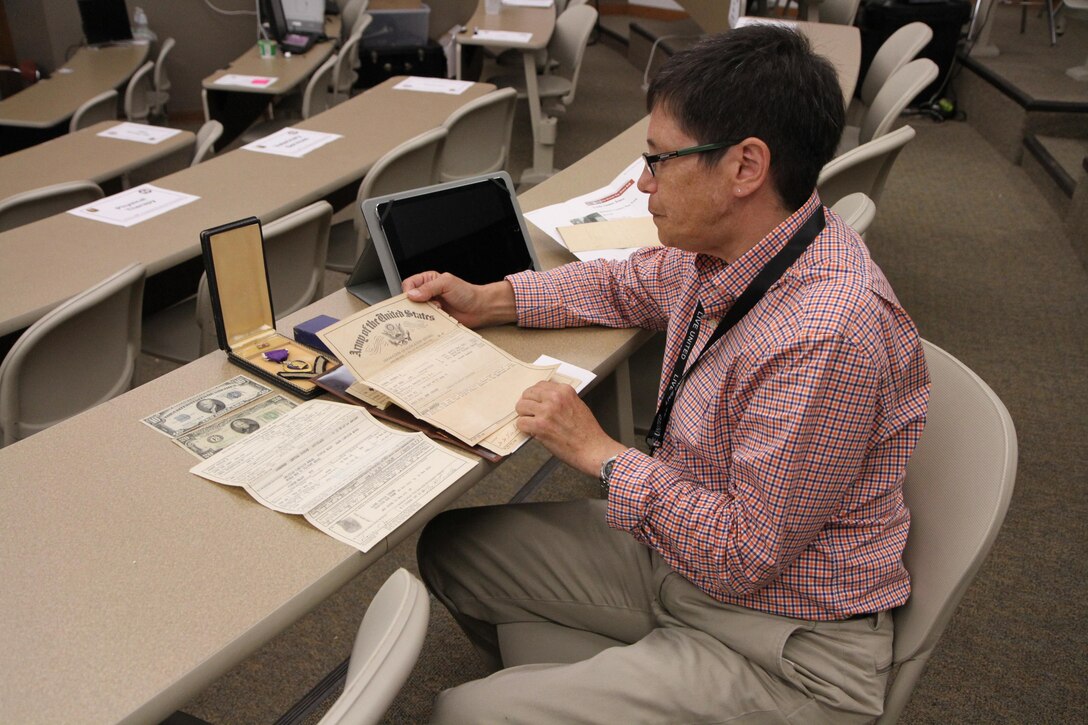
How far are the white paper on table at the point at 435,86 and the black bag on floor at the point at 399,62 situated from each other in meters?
1.78

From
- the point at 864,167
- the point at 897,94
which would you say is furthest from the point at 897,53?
the point at 864,167

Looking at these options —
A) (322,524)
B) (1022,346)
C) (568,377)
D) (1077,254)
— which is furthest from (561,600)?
(1077,254)

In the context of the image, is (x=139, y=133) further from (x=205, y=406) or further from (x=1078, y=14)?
(x=1078, y=14)

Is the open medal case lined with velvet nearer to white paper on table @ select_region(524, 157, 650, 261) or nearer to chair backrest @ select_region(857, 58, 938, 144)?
white paper on table @ select_region(524, 157, 650, 261)

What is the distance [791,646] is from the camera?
43.9 inches

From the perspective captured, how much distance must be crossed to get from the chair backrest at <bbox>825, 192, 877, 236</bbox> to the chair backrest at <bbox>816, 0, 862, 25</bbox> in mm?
3820

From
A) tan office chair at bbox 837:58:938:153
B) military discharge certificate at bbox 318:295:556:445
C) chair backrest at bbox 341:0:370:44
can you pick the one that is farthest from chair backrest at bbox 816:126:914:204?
chair backrest at bbox 341:0:370:44

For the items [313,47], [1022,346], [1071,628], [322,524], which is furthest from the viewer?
[313,47]

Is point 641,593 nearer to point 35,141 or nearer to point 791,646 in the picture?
point 791,646

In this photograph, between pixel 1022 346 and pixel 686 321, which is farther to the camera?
pixel 1022 346

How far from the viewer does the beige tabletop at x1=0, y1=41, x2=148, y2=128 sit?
3779 millimetres

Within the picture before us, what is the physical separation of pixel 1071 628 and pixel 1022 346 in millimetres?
1359

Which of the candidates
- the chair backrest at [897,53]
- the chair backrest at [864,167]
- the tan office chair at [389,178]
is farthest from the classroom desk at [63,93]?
the chair backrest at [897,53]

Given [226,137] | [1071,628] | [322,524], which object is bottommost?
[1071,628]
